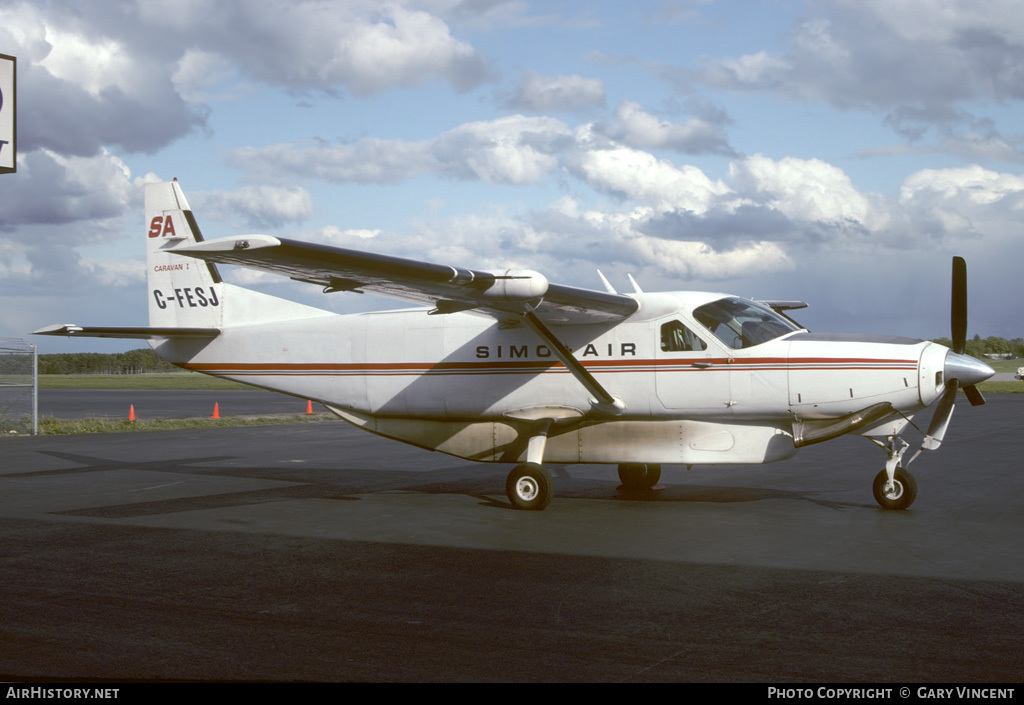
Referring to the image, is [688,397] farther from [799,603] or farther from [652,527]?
[799,603]

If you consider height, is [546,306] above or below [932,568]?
above

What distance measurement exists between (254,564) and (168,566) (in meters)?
0.73

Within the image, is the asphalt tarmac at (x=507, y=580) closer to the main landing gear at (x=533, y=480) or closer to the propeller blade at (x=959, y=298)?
the main landing gear at (x=533, y=480)

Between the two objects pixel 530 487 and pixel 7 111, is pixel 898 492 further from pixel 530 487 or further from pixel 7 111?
pixel 7 111

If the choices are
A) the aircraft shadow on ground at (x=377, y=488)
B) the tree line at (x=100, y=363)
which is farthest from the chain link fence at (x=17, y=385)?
the tree line at (x=100, y=363)

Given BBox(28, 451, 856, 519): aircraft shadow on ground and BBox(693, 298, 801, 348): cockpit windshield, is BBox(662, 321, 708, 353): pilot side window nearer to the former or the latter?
BBox(693, 298, 801, 348): cockpit windshield

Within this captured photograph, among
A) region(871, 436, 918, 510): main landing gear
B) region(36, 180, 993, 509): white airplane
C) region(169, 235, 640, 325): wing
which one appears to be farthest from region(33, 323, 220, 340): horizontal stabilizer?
region(871, 436, 918, 510): main landing gear

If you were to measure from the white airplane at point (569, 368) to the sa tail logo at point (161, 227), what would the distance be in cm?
127

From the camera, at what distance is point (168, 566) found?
7770mm

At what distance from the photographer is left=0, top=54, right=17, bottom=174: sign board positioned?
13633 mm

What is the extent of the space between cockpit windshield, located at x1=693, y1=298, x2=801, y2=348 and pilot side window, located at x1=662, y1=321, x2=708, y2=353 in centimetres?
21

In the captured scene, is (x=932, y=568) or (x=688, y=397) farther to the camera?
(x=688, y=397)

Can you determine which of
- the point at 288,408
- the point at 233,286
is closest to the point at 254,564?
the point at 233,286

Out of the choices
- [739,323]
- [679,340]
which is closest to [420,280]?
[679,340]
